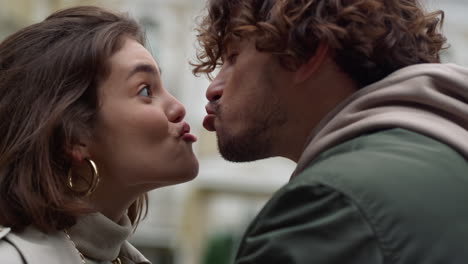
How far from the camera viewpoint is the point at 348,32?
107 inches

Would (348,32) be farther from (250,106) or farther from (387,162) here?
(387,162)

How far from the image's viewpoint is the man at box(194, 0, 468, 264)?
2.00 metres

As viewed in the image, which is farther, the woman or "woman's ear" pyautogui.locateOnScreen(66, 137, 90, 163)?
"woman's ear" pyautogui.locateOnScreen(66, 137, 90, 163)

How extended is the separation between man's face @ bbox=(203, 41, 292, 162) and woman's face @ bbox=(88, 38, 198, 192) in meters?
0.26

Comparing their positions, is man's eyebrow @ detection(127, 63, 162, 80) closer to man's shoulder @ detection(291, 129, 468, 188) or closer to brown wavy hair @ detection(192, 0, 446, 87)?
brown wavy hair @ detection(192, 0, 446, 87)

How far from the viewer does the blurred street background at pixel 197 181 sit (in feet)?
61.6

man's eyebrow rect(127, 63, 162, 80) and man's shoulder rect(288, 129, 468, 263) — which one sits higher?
man's shoulder rect(288, 129, 468, 263)

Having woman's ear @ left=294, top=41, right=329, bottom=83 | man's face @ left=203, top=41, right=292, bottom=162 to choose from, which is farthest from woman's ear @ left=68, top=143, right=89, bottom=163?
woman's ear @ left=294, top=41, right=329, bottom=83

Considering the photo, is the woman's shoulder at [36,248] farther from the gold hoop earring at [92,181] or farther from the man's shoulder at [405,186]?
the man's shoulder at [405,186]

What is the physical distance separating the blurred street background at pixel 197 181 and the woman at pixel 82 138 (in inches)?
595

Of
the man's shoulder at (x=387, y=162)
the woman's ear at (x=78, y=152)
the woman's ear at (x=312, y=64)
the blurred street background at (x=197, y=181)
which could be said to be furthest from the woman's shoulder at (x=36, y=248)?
the blurred street background at (x=197, y=181)

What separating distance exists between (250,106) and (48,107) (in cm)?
72

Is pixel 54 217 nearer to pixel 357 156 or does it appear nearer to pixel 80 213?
pixel 80 213

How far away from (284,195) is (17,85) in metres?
1.44
